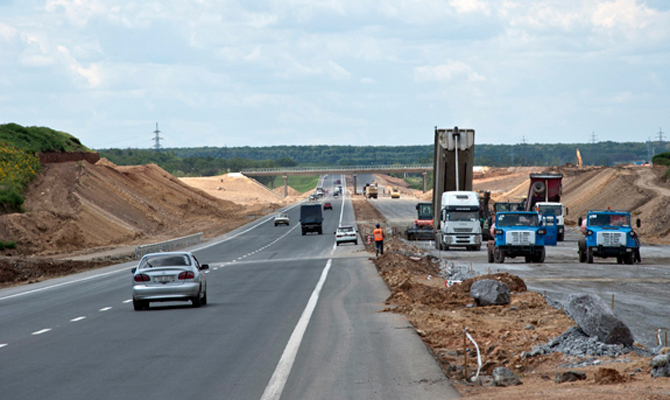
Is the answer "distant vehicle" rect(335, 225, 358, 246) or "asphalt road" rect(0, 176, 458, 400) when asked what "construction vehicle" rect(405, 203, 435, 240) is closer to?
"distant vehicle" rect(335, 225, 358, 246)

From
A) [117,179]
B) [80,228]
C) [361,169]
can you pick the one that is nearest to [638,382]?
[80,228]

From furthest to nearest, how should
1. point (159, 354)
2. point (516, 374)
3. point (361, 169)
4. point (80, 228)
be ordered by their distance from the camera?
point (361, 169)
point (80, 228)
point (159, 354)
point (516, 374)

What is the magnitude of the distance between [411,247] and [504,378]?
40.2 meters

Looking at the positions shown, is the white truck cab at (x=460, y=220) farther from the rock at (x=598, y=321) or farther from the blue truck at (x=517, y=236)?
the rock at (x=598, y=321)

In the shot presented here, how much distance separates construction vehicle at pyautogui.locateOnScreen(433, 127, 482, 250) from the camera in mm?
42500

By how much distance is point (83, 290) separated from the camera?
28469 mm

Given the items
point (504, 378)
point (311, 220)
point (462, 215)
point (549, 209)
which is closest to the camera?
point (504, 378)

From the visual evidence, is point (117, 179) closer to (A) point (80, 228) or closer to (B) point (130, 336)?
(A) point (80, 228)

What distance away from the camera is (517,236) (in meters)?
35.8

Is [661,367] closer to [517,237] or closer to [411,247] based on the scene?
[517,237]

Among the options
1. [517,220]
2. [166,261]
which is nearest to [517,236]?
[517,220]

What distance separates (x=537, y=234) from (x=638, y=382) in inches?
1063

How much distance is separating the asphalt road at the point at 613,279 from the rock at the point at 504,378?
15.4ft

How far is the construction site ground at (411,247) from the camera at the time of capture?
10.7m
